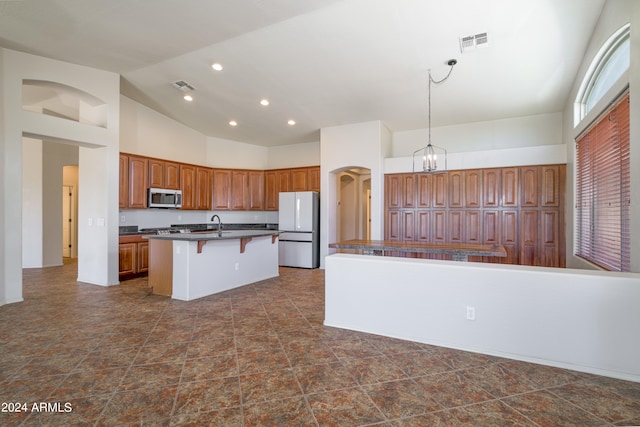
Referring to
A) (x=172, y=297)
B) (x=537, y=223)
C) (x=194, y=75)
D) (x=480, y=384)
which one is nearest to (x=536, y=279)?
(x=480, y=384)

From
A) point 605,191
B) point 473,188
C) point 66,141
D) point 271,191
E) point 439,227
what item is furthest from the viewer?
point 271,191

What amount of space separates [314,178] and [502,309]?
5.22m

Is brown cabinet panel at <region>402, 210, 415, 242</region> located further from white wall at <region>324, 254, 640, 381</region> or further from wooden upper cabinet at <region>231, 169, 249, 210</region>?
wooden upper cabinet at <region>231, 169, 249, 210</region>

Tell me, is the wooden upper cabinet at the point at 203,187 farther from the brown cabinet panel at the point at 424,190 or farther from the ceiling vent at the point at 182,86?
the brown cabinet panel at the point at 424,190

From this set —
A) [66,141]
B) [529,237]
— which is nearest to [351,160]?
[529,237]

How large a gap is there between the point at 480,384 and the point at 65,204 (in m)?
10.3

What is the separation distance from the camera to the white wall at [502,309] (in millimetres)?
2178

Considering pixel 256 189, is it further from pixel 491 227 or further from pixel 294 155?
pixel 491 227

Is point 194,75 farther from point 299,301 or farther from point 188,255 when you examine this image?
point 299,301

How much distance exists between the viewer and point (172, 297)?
4.25 metres

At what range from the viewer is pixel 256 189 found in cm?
773

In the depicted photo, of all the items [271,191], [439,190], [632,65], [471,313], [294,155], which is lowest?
[471,313]

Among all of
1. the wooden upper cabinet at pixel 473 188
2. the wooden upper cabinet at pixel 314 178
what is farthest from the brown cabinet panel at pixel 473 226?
the wooden upper cabinet at pixel 314 178

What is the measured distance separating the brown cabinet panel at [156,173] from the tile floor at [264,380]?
3.12 m
